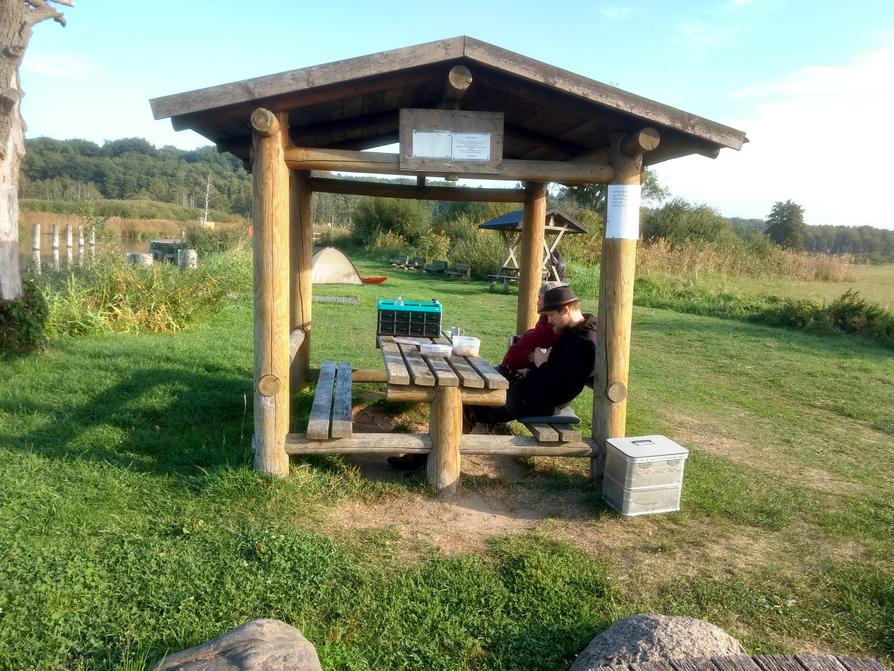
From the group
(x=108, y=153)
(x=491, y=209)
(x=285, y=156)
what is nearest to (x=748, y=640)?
(x=285, y=156)

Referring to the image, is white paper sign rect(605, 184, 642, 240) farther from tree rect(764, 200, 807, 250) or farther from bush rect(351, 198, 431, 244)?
tree rect(764, 200, 807, 250)

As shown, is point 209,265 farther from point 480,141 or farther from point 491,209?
point 491,209

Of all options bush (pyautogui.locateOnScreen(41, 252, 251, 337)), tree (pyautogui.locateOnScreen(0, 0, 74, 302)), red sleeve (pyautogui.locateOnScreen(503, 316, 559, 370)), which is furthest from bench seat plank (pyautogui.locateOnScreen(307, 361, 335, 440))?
bush (pyautogui.locateOnScreen(41, 252, 251, 337))

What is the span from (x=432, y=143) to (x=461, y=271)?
19.7m

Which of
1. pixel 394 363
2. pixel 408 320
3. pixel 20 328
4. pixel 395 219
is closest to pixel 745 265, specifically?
pixel 395 219

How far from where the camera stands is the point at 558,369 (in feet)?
16.2

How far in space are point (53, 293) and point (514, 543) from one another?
29.0ft

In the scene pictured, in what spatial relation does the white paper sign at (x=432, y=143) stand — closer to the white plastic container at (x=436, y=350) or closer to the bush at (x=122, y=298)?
the white plastic container at (x=436, y=350)

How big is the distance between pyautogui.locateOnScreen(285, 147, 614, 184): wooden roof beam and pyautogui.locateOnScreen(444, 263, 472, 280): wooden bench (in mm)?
19112

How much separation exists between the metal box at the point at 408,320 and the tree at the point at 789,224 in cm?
4768

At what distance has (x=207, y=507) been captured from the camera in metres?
3.95

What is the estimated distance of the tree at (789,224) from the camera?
4791 cm

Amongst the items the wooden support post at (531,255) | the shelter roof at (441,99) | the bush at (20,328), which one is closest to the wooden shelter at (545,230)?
the wooden support post at (531,255)

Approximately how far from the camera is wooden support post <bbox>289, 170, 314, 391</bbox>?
6.33 meters
